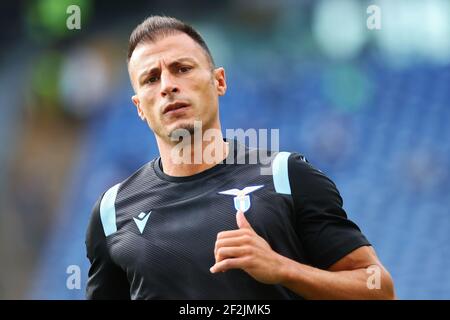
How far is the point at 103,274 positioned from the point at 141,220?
276 millimetres

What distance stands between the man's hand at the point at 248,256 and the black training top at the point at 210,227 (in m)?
0.22

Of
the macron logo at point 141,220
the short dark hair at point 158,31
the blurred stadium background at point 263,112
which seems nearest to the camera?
the macron logo at point 141,220

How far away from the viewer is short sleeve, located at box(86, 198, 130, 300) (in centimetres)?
309

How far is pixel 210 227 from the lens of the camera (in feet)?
9.46

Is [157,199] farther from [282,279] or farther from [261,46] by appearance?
[261,46]

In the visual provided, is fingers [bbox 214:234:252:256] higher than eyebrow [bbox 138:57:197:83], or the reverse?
eyebrow [bbox 138:57:197:83]

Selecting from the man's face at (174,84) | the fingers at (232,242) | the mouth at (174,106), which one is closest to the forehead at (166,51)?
the man's face at (174,84)

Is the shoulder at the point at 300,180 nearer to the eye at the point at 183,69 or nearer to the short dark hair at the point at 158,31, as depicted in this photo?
the eye at the point at 183,69

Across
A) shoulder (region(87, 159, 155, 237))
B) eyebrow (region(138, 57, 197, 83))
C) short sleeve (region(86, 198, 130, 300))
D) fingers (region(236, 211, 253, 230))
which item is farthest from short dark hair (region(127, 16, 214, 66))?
fingers (region(236, 211, 253, 230))

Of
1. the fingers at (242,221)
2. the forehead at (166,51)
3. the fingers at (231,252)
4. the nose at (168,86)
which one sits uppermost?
the forehead at (166,51)

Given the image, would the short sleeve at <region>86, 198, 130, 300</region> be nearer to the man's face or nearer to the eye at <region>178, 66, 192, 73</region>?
the man's face

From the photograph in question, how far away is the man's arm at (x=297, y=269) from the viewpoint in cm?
250

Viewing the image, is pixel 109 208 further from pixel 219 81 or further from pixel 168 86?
pixel 219 81
